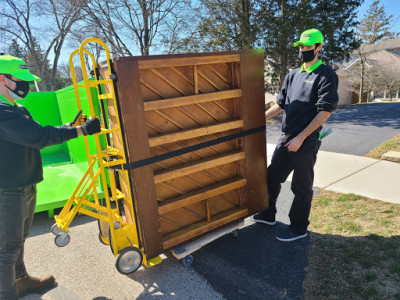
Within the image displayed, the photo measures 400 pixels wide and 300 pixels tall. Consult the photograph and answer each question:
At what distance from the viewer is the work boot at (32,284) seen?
2.75 metres

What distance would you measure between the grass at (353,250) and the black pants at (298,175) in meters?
0.32

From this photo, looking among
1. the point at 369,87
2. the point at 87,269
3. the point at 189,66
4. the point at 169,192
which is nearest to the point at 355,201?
the point at 169,192

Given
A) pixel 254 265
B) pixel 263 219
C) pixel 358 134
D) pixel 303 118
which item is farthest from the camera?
pixel 358 134

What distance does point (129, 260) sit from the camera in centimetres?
270

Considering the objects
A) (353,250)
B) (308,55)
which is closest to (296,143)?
(308,55)

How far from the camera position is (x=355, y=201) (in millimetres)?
4125

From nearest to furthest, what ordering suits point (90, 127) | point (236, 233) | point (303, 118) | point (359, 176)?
point (90, 127) < point (303, 118) < point (236, 233) < point (359, 176)

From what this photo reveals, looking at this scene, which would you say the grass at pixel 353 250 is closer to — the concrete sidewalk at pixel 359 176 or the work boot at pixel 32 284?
the concrete sidewalk at pixel 359 176

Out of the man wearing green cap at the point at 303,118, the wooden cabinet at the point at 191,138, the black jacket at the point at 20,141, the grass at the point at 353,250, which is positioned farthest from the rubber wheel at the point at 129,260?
the man wearing green cap at the point at 303,118

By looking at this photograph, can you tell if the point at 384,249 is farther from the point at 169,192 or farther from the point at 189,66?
the point at 189,66

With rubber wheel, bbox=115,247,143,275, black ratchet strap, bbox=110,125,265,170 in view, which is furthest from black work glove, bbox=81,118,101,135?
rubber wheel, bbox=115,247,143,275

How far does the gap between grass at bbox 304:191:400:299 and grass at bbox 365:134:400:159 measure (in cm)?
270

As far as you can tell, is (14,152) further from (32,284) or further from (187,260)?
(187,260)

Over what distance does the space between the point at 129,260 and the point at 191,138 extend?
1322mm
